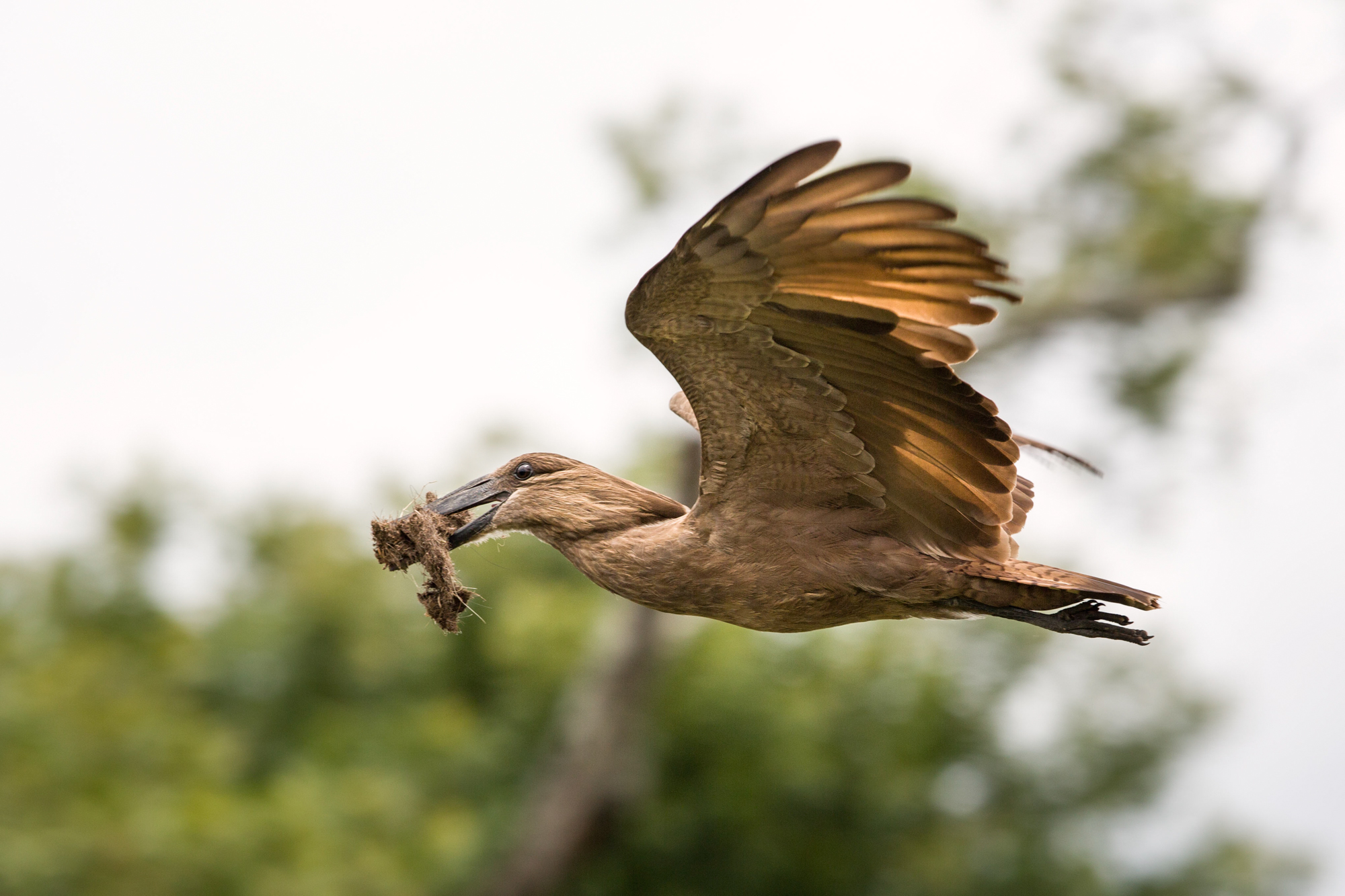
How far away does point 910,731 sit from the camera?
709 inches

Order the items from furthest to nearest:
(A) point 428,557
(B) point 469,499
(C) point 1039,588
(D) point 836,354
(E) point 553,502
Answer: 1. (B) point 469,499
2. (E) point 553,502
3. (A) point 428,557
4. (C) point 1039,588
5. (D) point 836,354

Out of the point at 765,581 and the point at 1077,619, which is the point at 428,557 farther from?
the point at 1077,619

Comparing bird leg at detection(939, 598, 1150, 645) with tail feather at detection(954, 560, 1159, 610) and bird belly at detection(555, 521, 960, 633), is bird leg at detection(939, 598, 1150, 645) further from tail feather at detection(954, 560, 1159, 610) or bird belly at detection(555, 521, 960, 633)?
bird belly at detection(555, 521, 960, 633)

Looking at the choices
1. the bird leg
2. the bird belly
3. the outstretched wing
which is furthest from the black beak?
the bird leg

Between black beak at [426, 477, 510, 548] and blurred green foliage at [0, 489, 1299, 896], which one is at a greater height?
blurred green foliage at [0, 489, 1299, 896]

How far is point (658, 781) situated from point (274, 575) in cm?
570

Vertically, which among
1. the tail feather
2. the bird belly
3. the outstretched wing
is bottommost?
the bird belly

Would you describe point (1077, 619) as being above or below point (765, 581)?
above

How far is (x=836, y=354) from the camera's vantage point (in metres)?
4.55

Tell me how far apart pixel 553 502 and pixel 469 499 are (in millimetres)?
307

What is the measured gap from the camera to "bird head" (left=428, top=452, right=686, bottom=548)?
5.17 metres

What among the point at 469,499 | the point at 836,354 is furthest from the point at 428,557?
the point at 836,354

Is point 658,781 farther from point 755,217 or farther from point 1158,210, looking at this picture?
point 755,217

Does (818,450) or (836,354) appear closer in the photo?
(836,354)
